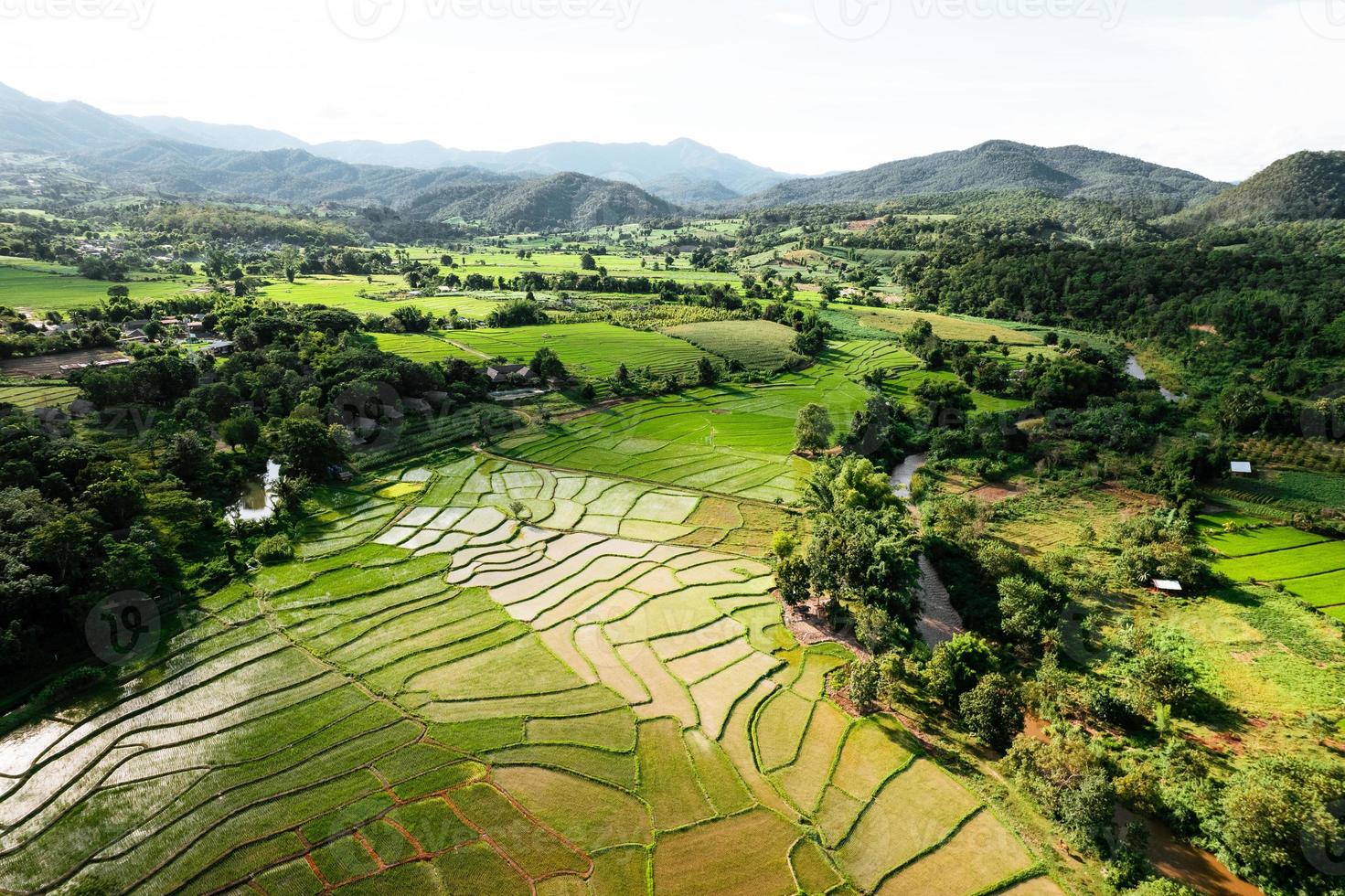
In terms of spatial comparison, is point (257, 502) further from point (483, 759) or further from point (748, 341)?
point (748, 341)

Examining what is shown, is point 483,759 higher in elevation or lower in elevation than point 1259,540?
lower

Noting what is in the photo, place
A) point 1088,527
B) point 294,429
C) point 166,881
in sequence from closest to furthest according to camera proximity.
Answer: point 166,881 < point 1088,527 < point 294,429

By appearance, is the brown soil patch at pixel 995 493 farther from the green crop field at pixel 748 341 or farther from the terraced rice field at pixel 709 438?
the green crop field at pixel 748 341

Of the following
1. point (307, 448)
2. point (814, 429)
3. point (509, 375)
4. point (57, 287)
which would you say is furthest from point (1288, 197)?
point (57, 287)

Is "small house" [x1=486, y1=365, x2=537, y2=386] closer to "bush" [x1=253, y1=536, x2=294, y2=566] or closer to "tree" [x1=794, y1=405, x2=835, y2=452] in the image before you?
"tree" [x1=794, y1=405, x2=835, y2=452]

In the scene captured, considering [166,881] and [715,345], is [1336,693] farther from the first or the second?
[715,345]

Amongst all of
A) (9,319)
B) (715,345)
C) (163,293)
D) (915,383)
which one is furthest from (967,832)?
(163,293)

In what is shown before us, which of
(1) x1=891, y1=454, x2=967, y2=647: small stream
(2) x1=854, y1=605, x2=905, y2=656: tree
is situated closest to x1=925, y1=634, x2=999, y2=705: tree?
(1) x1=891, y1=454, x2=967, y2=647: small stream
